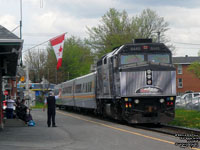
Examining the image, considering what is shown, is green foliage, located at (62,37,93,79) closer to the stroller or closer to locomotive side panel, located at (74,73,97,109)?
locomotive side panel, located at (74,73,97,109)

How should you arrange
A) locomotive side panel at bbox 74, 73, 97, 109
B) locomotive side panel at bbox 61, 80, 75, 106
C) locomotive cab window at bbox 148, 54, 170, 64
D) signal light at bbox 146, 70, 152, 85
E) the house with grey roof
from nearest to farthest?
signal light at bbox 146, 70, 152, 85, locomotive cab window at bbox 148, 54, 170, 64, locomotive side panel at bbox 74, 73, 97, 109, locomotive side panel at bbox 61, 80, 75, 106, the house with grey roof

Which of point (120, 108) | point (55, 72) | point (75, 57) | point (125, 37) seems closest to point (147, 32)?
point (125, 37)

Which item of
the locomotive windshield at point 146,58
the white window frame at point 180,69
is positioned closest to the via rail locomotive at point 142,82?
the locomotive windshield at point 146,58

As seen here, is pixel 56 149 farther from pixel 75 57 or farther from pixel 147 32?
pixel 75 57

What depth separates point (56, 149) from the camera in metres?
12.0

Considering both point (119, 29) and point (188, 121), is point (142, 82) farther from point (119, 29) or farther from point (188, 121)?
point (119, 29)

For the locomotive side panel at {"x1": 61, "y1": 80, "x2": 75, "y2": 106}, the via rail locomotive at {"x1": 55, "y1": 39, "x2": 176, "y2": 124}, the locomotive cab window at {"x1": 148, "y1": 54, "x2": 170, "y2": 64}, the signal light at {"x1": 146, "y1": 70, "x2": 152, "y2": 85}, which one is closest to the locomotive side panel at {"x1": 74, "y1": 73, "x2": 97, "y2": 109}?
the locomotive side panel at {"x1": 61, "y1": 80, "x2": 75, "y2": 106}

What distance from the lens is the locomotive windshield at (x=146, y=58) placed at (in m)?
21.9

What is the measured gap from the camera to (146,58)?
22078 millimetres

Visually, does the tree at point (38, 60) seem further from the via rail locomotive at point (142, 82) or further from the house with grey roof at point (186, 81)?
the via rail locomotive at point (142, 82)

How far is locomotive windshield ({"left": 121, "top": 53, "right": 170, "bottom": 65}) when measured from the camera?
21938mm

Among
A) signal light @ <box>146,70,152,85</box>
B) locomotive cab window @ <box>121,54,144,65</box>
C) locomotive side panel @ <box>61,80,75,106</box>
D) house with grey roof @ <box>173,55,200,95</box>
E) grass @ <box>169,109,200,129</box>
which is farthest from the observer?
house with grey roof @ <box>173,55,200,95</box>

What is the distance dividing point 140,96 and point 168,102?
1397 millimetres

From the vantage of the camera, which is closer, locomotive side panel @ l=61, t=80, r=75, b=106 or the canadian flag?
the canadian flag
